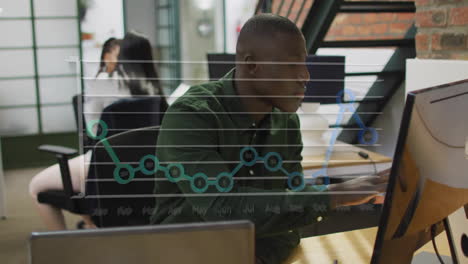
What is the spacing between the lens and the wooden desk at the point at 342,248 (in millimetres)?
1041

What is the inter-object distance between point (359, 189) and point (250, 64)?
34cm

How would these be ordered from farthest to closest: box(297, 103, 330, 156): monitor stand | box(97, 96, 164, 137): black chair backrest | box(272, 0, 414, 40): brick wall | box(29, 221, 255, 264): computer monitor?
1. box(272, 0, 414, 40): brick wall
2. box(97, 96, 164, 137): black chair backrest
3. box(297, 103, 330, 156): monitor stand
4. box(29, 221, 255, 264): computer monitor

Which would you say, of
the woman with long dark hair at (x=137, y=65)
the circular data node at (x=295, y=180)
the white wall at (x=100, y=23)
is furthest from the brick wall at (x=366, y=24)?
the white wall at (x=100, y=23)

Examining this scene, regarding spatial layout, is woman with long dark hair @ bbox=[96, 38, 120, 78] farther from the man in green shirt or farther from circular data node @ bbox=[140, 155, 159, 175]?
the man in green shirt

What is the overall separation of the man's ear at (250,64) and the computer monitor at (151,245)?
524 millimetres

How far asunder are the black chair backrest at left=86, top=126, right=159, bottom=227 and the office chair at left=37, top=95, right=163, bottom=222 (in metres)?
0.18

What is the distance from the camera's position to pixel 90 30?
439 centimetres

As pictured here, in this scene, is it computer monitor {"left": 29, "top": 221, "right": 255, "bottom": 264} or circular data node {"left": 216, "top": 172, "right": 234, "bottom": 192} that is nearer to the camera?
computer monitor {"left": 29, "top": 221, "right": 255, "bottom": 264}

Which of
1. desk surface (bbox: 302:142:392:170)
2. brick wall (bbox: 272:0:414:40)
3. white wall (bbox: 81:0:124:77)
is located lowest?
desk surface (bbox: 302:142:392:170)

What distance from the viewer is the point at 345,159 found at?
5.73ft

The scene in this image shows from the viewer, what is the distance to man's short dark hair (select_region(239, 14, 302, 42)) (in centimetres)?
97

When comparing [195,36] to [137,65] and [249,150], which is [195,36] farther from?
[249,150]

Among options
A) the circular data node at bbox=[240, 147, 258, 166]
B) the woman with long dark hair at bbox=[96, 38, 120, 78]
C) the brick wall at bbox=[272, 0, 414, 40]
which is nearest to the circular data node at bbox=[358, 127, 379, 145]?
the circular data node at bbox=[240, 147, 258, 166]

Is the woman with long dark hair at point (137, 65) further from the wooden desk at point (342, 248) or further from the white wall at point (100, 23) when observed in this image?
the white wall at point (100, 23)
